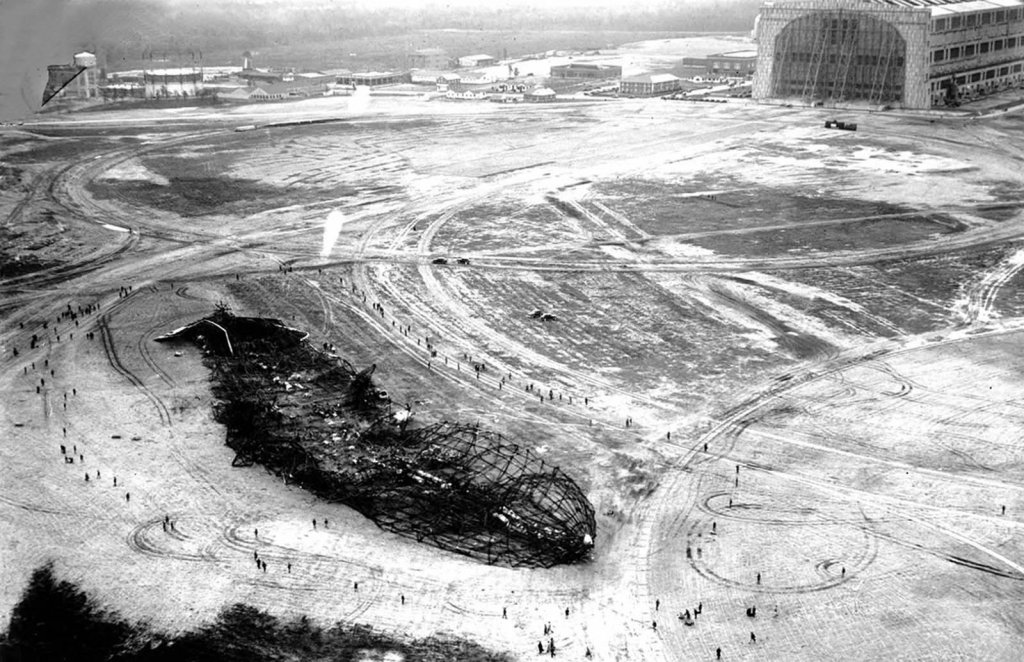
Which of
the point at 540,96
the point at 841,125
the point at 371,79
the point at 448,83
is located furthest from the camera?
the point at 371,79

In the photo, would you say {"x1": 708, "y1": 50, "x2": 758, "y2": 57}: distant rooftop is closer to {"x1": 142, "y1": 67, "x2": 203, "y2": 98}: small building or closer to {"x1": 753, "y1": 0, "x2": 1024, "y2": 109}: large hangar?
{"x1": 753, "y1": 0, "x2": 1024, "y2": 109}: large hangar

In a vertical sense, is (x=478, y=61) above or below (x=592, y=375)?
above

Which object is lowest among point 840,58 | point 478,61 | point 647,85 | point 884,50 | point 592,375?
point 592,375

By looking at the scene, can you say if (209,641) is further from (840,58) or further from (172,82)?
(172,82)

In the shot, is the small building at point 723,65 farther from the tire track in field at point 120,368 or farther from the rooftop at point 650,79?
the tire track in field at point 120,368

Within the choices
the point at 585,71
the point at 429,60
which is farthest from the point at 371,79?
the point at 585,71

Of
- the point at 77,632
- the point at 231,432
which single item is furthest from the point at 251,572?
the point at 231,432
